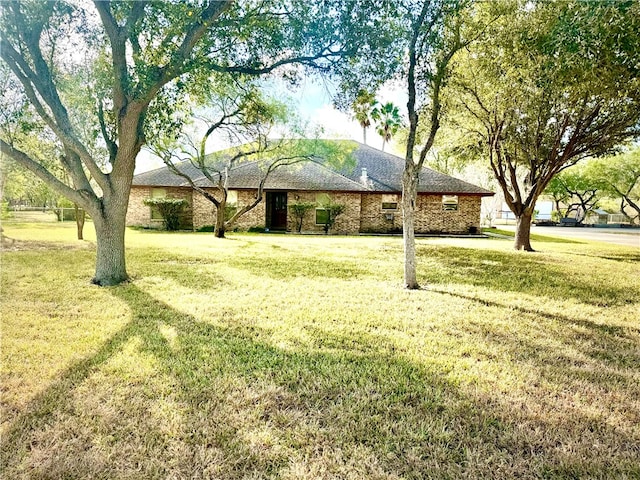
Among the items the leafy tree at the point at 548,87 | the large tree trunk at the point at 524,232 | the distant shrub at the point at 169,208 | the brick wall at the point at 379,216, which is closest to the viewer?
the leafy tree at the point at 548,87

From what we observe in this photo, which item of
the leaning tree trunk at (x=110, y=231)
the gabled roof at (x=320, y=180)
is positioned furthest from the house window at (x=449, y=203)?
the leaning tree trunk at (x=110, y=231)

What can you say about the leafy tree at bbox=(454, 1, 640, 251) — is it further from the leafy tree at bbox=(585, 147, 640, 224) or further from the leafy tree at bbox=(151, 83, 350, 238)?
the leafy tree at bbox=(585, 147, 640, 224)

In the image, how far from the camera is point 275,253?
1159cm

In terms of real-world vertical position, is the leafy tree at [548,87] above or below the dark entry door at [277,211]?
above

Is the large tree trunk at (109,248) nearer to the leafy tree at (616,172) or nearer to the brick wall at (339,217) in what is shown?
the brick wall at (339,217)

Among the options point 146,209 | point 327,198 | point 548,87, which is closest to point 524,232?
point 548,87

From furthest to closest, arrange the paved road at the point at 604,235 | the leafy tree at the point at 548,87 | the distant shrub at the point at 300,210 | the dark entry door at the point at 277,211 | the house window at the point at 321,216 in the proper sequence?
the dark entry door at the point at 277,211 → the house window at the point at 321,216 → the distant shrub at the point at 300,210 → the paved road at the point at 604,235 → the leafy tree at the point at 548,87

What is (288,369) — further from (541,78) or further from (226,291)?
(541,78)

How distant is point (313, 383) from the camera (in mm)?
3023

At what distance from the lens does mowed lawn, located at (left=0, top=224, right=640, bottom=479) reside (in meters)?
2.15

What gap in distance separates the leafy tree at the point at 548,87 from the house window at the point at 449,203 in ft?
23.4

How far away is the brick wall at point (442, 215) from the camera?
73.0 ft

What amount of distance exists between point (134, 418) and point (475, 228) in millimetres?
22833

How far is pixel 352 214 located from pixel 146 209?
12927mm
